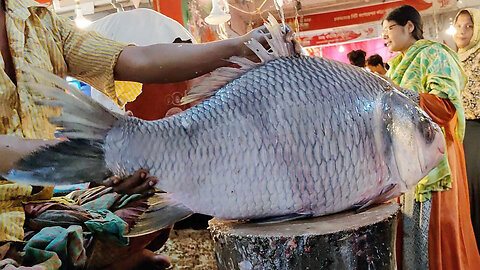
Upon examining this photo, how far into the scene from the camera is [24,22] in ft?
4.39

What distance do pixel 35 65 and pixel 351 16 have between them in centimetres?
829

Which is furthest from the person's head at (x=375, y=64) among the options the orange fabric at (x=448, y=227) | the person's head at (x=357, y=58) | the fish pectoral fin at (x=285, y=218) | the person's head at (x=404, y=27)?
the fish pectoral fin at (x=285, y=218)

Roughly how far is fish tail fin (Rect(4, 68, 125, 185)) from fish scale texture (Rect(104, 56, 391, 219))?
0.05 meters

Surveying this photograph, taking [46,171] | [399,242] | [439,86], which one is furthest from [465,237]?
[46,171]

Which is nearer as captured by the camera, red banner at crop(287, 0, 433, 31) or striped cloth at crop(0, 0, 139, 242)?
striped cloth at crop(0, 0, 139, 242)

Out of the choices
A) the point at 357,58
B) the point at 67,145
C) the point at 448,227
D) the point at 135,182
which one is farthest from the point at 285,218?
the point at 357,58

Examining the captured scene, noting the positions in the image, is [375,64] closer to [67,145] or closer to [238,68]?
[238,68]

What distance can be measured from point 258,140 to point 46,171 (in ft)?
1.38

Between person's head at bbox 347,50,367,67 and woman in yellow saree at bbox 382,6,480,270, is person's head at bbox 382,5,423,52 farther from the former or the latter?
person's head at bbox 347,50,367,67

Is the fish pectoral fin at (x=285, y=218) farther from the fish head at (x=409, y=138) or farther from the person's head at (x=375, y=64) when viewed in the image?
the person's head at (x=375, y=64)

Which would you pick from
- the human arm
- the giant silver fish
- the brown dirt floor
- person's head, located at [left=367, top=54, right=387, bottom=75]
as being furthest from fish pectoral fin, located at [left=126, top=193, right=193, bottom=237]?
person's head, located at [left=367, top=54, right=387, bottom=75]

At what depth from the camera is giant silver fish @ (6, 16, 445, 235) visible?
936 mm

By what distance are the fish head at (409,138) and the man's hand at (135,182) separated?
53cm

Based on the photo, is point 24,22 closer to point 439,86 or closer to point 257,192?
point 257,192
